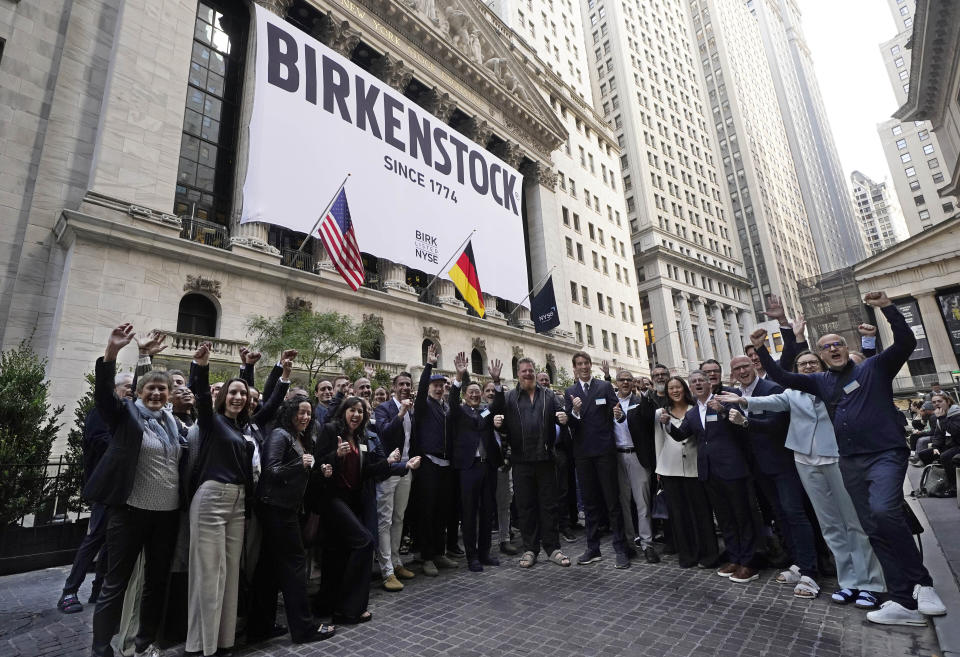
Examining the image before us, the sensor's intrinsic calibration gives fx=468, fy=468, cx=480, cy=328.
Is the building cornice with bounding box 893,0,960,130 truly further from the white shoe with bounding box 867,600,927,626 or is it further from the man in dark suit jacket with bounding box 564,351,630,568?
the white shoe with bounding box 867,600,927,626

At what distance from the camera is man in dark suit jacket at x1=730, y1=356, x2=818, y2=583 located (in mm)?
5176

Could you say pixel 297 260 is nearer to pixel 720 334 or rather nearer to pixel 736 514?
pixel 736 514

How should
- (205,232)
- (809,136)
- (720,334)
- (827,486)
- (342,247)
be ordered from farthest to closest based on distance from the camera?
(809,136) → (720,334) → (205,232) → (342,247) → (827,486)

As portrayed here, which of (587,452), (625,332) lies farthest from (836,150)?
(587,452)

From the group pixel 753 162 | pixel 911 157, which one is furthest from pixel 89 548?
pixel 911 157

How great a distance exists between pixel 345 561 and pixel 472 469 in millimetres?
2276

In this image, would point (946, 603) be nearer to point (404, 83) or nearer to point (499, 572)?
point (499, 572)

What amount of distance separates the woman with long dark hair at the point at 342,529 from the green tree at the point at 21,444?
19.8 ft

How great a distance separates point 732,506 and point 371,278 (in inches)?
895

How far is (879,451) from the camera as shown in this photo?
4.35 meters

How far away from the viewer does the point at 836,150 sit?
156 m

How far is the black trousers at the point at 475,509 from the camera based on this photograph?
6621 millimetres

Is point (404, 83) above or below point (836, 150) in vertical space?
below

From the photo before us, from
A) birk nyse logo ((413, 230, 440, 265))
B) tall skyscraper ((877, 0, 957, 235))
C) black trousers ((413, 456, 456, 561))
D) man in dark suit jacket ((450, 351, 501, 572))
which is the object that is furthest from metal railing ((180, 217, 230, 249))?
tall skyscraper ((877, 0, 957, 235))
